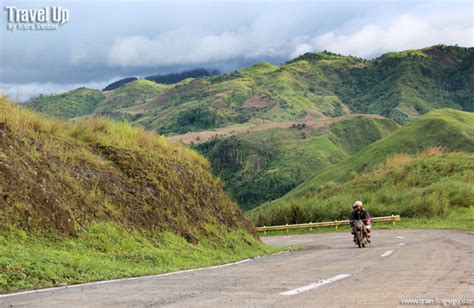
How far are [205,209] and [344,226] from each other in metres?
Answer: 27.8

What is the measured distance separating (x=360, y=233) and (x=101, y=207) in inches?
427

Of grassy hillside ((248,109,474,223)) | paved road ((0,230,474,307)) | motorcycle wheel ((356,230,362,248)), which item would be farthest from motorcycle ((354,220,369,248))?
grassy hillside ((248,109,474,223))

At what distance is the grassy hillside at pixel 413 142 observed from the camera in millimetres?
95969

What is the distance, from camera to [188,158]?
2361 centimetres

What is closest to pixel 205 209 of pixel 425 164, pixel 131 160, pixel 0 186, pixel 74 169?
pixel 131 160

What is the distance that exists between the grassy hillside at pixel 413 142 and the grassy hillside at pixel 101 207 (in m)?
72.6

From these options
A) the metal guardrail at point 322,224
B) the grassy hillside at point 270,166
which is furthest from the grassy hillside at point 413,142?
the grassy hillside at point 270,166

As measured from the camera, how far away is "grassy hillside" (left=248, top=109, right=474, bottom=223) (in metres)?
96.0

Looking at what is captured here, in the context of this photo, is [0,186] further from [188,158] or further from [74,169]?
[188,158]

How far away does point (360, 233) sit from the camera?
22.0 metres

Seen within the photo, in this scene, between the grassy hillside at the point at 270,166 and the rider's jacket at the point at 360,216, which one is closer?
the rider's jacket at the point at 360,216

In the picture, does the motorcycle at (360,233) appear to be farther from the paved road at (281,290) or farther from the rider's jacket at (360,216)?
the paved road at (281,290)

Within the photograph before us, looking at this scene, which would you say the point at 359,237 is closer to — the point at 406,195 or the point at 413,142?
the point at 406,195

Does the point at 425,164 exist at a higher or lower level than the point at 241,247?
higher
